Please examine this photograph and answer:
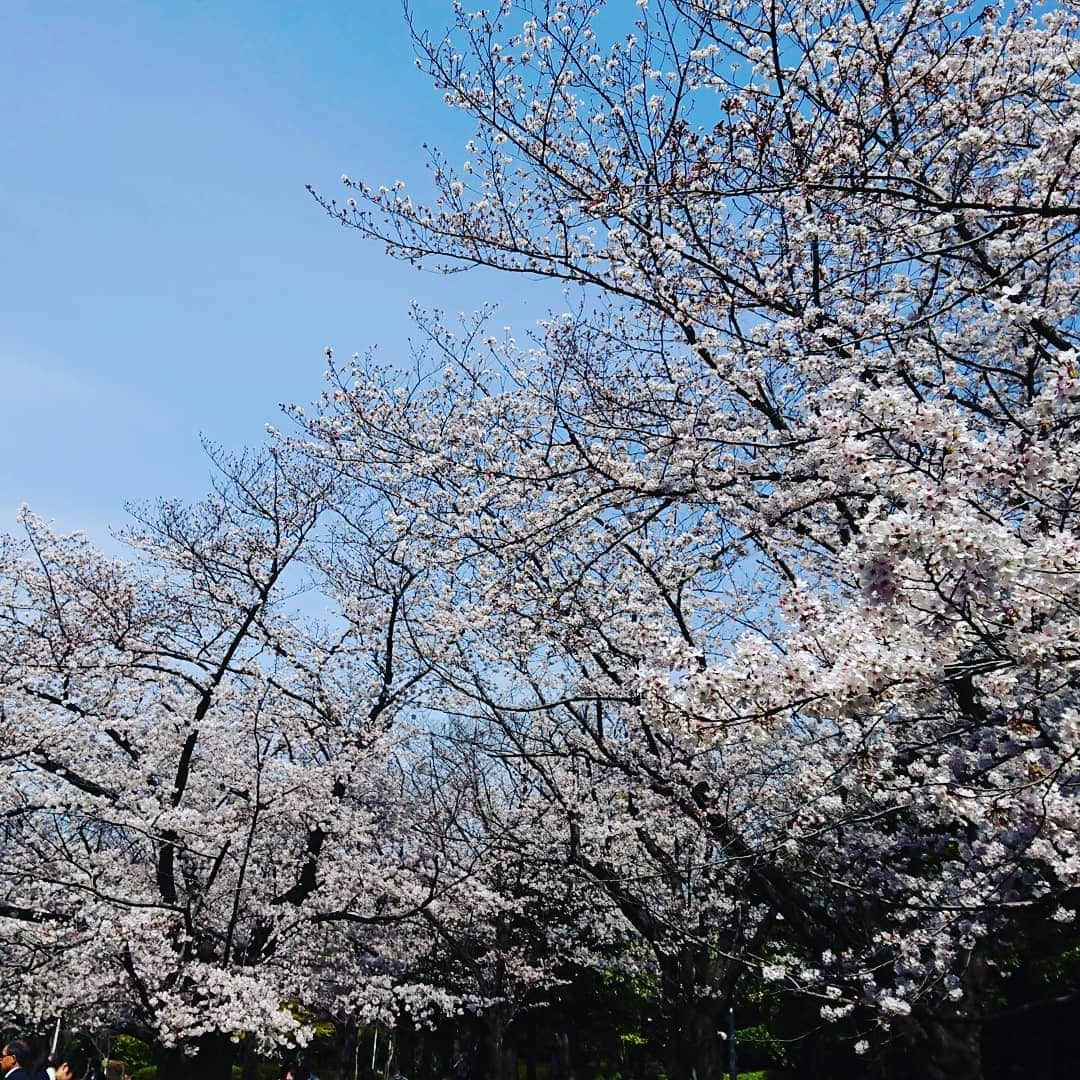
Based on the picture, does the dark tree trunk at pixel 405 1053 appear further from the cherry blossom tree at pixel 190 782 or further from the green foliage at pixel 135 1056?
the cherry blossom tree at pixel 190 782

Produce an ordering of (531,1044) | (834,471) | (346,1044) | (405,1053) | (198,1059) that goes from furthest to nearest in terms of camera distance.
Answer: (405,1053), (531,1044), (346,1044), (198,1059), (834,471)

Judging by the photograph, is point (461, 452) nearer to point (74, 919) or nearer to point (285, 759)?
point (285, 759)

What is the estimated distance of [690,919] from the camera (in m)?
11.6

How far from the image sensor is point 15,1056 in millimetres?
6750

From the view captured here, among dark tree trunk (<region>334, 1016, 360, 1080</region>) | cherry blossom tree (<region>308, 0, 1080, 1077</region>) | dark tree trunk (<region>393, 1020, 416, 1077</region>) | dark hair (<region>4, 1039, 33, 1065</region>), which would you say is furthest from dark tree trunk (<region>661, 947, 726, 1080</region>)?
dark tree trunk (<region>393, 1020, 416, 1077</region>)

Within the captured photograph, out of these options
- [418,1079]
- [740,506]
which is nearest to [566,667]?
[740,506]

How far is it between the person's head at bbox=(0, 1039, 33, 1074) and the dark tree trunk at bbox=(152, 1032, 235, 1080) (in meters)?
5.03

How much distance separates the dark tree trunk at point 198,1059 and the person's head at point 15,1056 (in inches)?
198

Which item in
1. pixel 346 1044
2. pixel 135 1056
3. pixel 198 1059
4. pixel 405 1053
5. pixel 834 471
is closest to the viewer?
pixel 834 471

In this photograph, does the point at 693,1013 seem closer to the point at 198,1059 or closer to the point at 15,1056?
the point at 198,1059

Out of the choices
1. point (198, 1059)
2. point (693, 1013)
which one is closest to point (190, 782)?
point (198, 1059)

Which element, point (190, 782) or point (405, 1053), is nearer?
point (190, 782)

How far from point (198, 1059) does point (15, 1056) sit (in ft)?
18.9

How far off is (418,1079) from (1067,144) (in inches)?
1259
